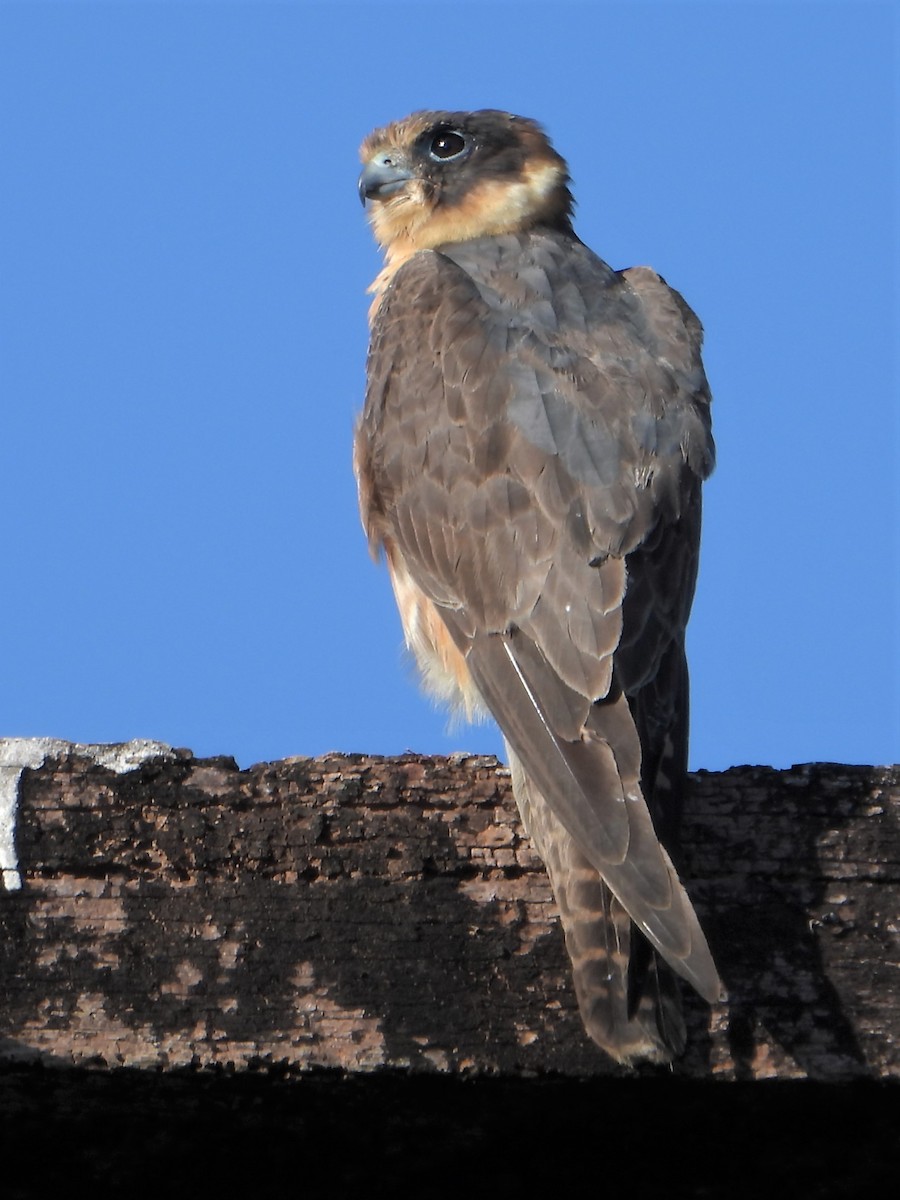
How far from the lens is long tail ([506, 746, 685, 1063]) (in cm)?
195

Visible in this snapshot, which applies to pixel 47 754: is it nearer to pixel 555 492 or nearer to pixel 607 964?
pixel 607 964

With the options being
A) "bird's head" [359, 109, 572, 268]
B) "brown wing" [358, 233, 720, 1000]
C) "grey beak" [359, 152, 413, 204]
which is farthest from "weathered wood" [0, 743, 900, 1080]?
"grey beak" [359, 152, 413, 204]

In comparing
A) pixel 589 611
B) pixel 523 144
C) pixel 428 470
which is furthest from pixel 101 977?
pixel 523 144

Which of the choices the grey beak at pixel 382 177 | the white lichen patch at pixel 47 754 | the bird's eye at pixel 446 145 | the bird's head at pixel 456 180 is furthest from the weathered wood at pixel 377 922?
the bird's eye at pixel 446 145

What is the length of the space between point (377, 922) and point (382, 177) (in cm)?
371

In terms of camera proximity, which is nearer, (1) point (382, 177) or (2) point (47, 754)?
(2) point (47, 754)

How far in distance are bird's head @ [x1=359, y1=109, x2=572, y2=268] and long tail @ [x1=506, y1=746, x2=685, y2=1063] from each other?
3.20m

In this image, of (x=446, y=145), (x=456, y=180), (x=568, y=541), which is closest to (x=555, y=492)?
(x=568, y=541)

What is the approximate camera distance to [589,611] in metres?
2.92

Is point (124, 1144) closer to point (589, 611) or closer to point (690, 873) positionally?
point (690, 873)

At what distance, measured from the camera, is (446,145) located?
551cm

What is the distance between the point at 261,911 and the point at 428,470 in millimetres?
1632

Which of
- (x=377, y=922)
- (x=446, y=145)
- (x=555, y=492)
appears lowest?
(x=377, y=922)

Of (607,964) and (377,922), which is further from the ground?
(377,922)
